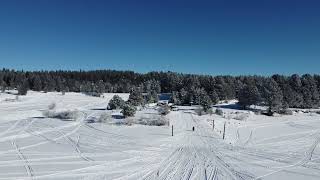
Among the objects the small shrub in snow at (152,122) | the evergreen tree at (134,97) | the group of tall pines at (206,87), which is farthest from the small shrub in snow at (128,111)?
the group of tall pines at (206,87)

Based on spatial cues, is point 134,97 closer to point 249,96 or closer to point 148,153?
point 148,153

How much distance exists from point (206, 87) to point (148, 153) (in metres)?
96.9

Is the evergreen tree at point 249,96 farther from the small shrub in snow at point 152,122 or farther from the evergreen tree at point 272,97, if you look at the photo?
the small shrub in snow at point 152,122

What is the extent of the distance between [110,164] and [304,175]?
13.4m

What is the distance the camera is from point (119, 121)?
5647cm

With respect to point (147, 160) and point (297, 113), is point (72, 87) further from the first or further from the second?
point (147, 160)

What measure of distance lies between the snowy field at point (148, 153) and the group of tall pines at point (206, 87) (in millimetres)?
28364

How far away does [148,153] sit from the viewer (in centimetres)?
3164

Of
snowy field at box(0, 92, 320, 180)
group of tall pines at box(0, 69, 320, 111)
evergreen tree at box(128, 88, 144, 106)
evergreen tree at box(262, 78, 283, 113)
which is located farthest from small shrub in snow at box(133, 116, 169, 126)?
evergreen tree at box(262, 78, 283, 113)

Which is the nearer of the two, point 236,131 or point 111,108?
point 236,131

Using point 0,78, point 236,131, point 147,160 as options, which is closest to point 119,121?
point 236,131

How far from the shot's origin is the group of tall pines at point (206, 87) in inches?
3772

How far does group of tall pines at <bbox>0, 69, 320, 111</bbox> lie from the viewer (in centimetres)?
9581

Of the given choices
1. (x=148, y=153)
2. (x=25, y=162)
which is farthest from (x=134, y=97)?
(x=25, y=162)
